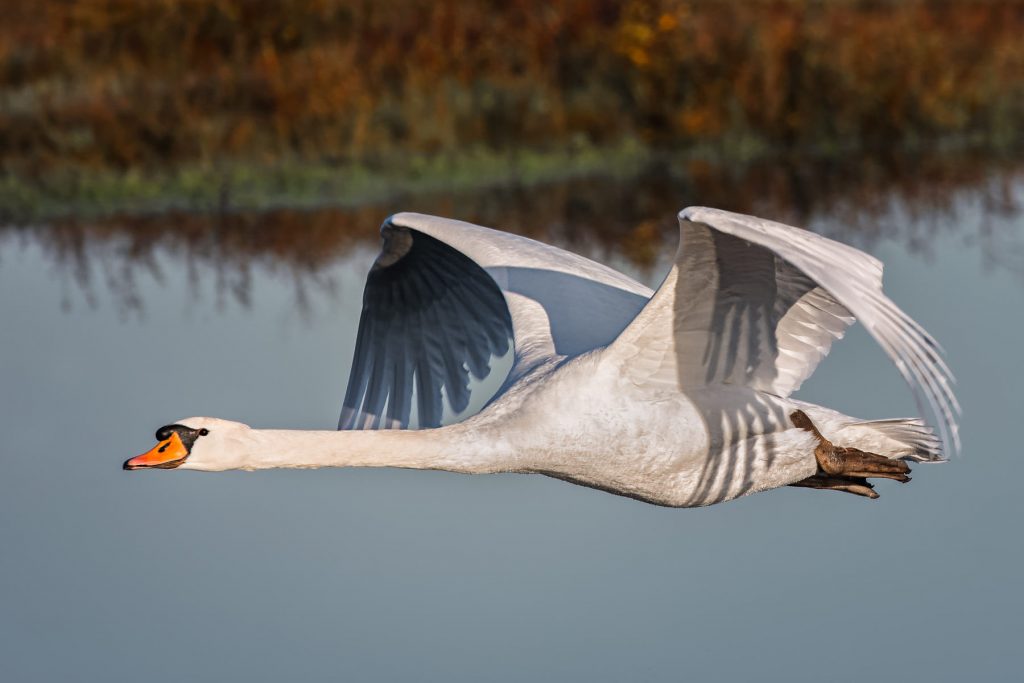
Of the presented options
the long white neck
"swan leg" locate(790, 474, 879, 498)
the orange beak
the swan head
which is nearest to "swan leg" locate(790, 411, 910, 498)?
"swan leg" locate(790, 474, 879, 498)

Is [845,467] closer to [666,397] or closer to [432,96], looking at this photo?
[666,397]

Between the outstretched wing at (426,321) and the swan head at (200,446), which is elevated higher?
the outstretched wing at (426,321)

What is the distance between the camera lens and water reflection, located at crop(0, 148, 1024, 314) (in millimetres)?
15828

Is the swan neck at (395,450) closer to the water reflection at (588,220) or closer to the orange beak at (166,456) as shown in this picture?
the orange beak at (166,456)

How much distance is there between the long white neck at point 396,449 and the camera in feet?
24.5

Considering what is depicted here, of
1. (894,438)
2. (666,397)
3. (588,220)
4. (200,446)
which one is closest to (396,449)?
(200,446)

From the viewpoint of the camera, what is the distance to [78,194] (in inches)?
671

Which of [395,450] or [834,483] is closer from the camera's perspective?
[395,450]

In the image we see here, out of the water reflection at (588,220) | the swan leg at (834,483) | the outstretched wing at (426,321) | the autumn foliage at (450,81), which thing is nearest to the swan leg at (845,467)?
the swan leg at (834,483)

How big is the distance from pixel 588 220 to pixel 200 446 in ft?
32.4

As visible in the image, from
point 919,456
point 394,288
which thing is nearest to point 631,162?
point 394,288

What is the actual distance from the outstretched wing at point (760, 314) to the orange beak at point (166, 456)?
5.82ft

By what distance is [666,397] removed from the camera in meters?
7.86

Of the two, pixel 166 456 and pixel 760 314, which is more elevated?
pixel 760 314
